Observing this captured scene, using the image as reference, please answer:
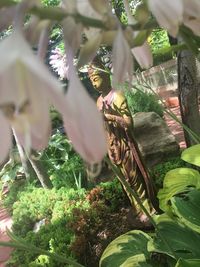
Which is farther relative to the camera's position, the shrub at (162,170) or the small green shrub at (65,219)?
the shrub at (162,170)

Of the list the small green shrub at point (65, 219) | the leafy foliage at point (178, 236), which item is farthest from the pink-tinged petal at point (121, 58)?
the small green shrub at point (65, 219)

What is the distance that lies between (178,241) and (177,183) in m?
0.72

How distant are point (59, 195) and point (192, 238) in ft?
7.78

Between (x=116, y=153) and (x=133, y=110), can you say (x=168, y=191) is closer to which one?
(x=116, y=153)

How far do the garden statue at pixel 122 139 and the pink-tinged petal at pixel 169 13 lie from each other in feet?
8.51

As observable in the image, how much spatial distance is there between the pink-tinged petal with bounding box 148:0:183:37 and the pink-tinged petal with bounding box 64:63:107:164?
114mm

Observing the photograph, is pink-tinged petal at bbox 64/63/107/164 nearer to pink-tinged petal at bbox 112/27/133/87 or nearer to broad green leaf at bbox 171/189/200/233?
pink-tinged petal at bbox 112/27/133/87

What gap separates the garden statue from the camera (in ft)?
9.96

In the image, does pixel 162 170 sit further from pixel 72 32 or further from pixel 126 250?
pixel 72 32

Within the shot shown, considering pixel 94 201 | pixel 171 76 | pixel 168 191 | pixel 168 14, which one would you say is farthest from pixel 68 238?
pixel 171 76

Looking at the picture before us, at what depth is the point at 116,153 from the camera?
3.27 m

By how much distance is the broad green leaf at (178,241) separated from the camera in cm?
207

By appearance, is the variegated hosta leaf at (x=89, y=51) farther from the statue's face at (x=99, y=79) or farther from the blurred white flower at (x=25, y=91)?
the statue's face at (x=99, y=79)

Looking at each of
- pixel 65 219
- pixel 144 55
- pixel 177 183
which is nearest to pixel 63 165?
pixel 65 219
